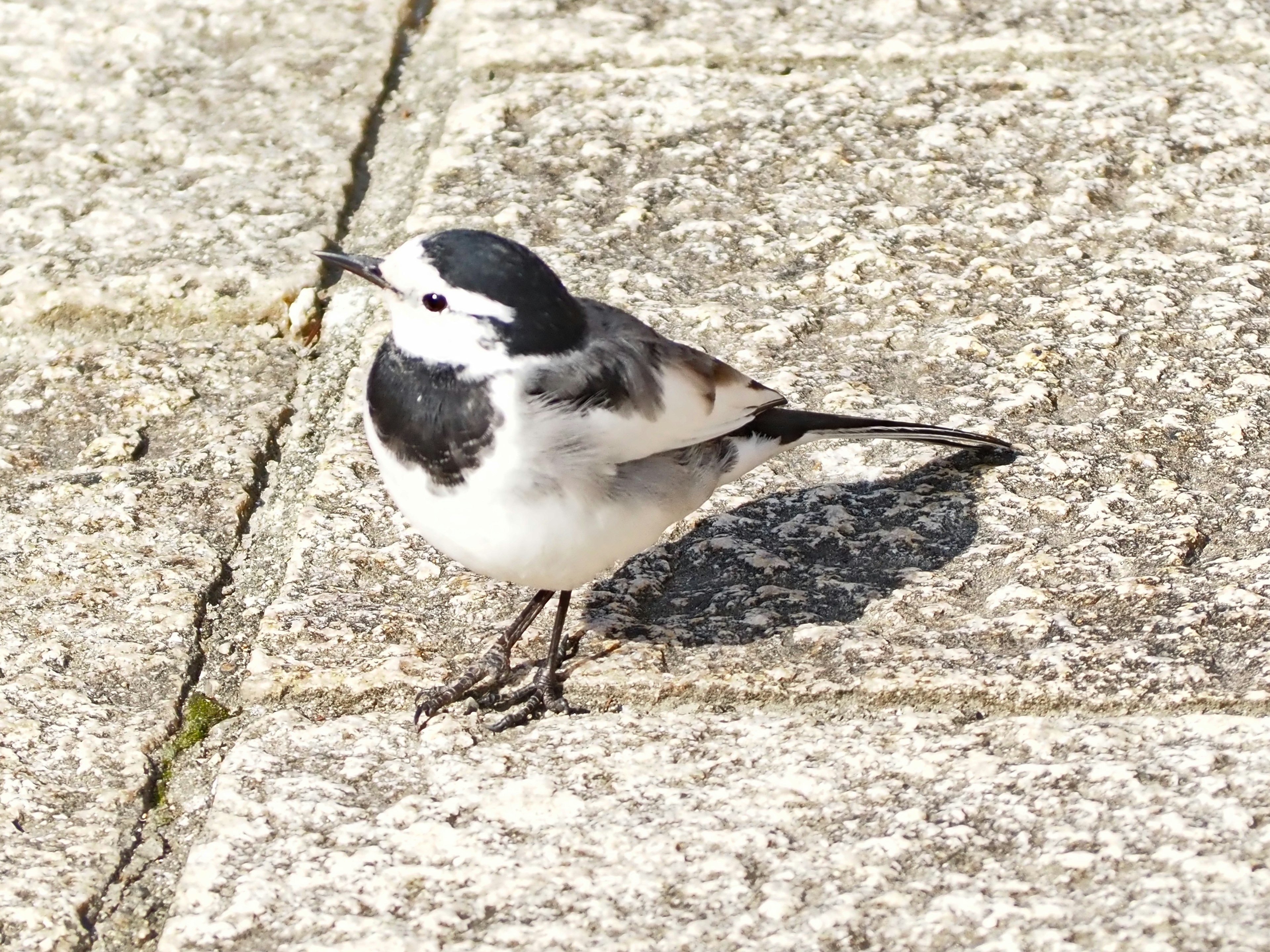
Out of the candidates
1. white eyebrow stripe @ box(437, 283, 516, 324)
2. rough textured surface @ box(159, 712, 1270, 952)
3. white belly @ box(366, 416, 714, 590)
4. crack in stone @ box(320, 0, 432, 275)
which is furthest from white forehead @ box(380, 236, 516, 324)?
crack in stone @ box(320, 0, 432, 275)

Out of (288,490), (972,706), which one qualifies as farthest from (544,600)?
(972,706)

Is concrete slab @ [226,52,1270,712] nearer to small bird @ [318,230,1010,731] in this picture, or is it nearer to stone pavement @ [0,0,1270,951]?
stone pavement @ [0,0,1270,951]

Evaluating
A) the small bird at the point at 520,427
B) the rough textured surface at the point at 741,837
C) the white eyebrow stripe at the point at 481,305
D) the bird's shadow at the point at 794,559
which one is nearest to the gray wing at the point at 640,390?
the small bird at the point at 520,427

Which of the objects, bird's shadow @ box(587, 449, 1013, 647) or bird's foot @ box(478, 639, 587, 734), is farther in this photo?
bird's shadow @ box(587, 449, 1013, 647)

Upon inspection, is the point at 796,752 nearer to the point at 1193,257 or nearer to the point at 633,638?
the point at 633,638

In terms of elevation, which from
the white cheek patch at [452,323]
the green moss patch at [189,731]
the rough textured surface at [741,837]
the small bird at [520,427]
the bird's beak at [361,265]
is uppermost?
the bird's beak at [361,265]

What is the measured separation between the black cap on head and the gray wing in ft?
0.18

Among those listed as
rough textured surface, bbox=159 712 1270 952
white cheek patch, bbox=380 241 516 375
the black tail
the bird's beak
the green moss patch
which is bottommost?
rough textured surface, bbox=159 712 1270 952

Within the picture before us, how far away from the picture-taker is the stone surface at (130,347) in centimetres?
238

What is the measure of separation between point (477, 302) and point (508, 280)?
2.5 inches

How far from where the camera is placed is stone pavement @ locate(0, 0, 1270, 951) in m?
2.12

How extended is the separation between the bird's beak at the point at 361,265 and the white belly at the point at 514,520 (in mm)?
299

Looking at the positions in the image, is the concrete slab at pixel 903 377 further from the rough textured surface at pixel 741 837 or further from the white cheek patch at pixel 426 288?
the white cheek patch at pixel 426 288

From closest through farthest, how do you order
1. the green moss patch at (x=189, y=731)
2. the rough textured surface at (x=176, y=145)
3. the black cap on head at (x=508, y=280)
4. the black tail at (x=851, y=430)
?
1. the green moss patch at (x=189, y=731)
2. the black cap on head at (x=508, y=280)
3. the black tail at (x=851, y=430)
4. the rough textured surface at (x=176, y=145)
